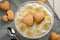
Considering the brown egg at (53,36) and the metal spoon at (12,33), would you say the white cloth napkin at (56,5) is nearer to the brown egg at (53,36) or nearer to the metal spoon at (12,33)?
the brown egg at (53,36)

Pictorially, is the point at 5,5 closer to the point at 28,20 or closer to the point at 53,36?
the point at 28,20

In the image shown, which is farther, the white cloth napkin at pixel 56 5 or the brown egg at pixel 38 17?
the white cloth napkin at pixel 56 5

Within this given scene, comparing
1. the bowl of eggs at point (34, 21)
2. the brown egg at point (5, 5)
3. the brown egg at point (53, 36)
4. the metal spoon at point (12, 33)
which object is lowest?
the brown egg at point (53, 36)

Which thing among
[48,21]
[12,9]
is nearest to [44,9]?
[48,21]

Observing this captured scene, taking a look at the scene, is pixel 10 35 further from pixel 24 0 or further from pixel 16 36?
pixel 24 0

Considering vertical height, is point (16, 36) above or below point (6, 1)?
below

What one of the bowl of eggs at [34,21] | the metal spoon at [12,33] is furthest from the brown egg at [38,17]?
the metal spoon at [12,33]

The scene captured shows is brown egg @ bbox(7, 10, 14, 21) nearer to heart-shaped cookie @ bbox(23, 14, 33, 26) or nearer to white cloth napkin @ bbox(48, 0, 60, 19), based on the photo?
heart-shaped cookie @ bbox(23, 14, 33, 26)

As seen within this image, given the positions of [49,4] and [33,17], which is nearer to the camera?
[33,17]
